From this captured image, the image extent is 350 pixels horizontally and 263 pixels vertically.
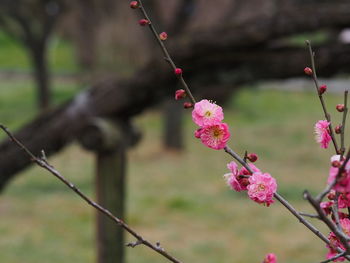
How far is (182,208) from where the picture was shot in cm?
984

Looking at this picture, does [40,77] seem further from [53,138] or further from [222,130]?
[222,130]

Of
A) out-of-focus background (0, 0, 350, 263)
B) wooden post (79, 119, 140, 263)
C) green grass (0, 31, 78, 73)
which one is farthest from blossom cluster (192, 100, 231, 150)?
green grass (0, 31, 78, 73)

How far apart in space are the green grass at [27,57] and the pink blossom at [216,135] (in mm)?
27965

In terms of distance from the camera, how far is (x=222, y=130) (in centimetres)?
159

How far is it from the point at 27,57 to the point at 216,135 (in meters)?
33.5

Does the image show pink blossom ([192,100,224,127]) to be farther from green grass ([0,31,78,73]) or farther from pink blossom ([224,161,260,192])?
green grass ([0,31,78,73])

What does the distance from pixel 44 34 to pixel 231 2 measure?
567cm

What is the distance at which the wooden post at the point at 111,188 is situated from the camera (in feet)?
17.4

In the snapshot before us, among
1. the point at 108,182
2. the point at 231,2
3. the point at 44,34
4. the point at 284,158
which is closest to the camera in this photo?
the point at 108,182

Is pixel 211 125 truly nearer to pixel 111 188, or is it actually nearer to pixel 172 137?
pixel 111 188

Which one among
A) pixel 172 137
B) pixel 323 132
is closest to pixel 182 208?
pixel 172 137

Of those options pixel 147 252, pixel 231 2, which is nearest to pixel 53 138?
pixel 147 252

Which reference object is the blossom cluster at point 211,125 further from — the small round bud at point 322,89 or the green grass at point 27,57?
the green grass at point 27,57

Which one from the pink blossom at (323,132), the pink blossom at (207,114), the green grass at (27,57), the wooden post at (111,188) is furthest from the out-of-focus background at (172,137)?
the green grass at (27,57)
